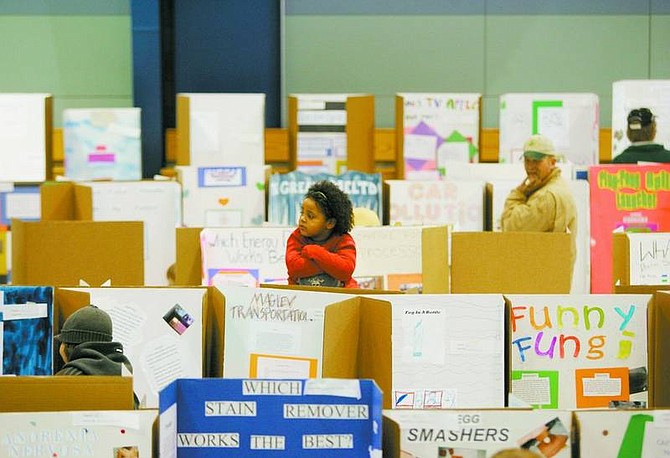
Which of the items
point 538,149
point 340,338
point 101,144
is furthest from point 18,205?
point 340,338

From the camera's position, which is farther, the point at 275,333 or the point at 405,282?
the point at 405,282

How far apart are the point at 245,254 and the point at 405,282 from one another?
2.73 feet

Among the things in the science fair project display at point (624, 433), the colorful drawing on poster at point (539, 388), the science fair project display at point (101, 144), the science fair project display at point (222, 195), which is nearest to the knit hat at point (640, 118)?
the science fair project display at point (222, 195)

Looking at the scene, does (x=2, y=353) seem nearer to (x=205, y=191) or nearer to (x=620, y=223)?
(x=205, y=191)

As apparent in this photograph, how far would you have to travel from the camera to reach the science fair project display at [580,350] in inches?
147

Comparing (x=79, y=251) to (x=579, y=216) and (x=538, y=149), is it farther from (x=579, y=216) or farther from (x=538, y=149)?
(x=579, y=216)

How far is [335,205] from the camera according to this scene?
4766 mm

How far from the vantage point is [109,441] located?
262cm

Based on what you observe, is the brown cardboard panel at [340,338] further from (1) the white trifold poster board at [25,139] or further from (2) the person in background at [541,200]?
(1) the white trifold poster board at [25,139]

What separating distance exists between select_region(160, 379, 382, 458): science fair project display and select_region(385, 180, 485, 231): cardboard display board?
16.6 feet

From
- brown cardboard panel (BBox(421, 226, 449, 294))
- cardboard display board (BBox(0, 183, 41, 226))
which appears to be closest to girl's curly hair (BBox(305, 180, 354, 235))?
brown cardboard panel (BBox(421, 226, 449, 294))

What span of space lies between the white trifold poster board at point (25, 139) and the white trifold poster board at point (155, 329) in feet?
19.6

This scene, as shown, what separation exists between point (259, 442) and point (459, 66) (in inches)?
361

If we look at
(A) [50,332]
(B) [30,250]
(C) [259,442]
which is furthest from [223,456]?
(B) [30,250]
